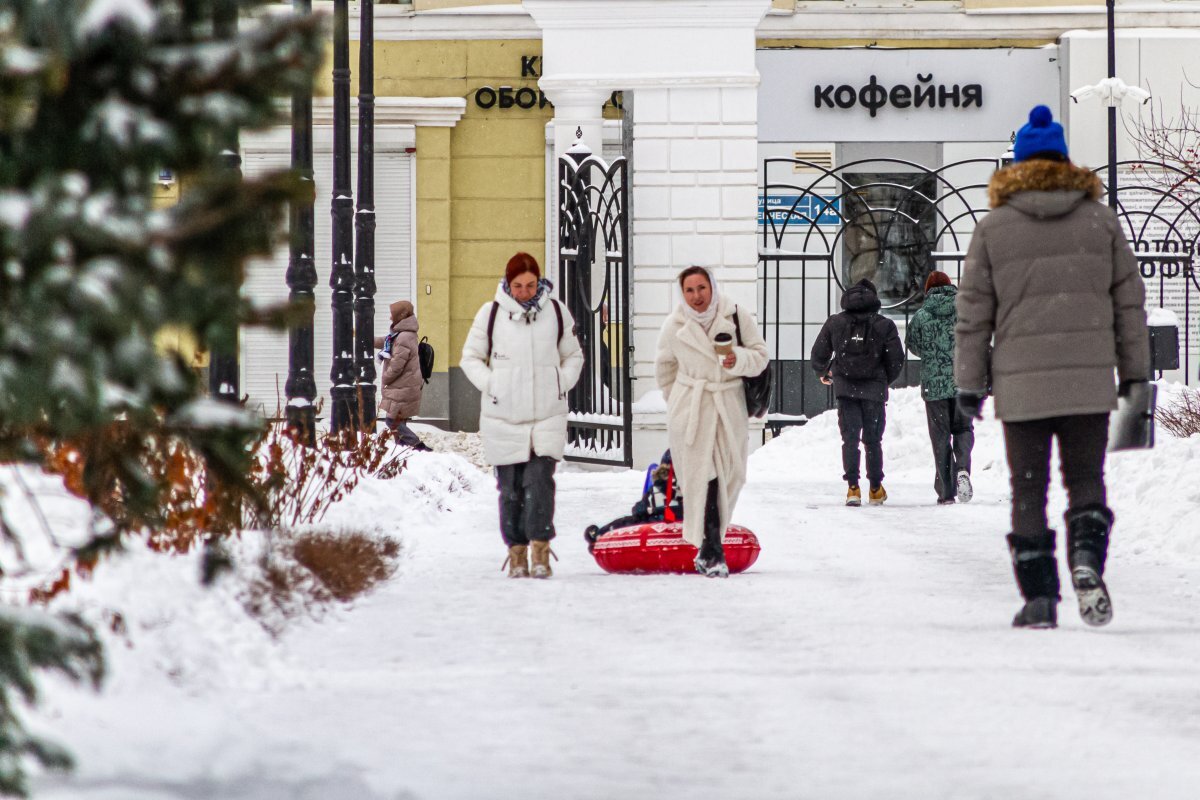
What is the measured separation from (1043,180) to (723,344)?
2637mm

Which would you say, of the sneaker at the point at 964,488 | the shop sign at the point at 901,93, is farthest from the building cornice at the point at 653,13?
the shop sign at the point at 901,93

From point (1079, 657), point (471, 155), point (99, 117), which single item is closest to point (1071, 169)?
point (1079, 657)

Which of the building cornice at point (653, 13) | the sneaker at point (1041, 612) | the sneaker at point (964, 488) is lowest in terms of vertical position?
the sneaker at point (1041, 612)

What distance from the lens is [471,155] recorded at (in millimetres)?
26484

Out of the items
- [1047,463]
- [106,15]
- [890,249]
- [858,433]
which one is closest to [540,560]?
[1047,463]

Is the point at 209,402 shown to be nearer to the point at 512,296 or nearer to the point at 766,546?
the point at 512,296

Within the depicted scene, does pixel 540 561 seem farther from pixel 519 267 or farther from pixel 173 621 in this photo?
pixel 173 621

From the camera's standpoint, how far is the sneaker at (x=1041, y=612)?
23.9 feet

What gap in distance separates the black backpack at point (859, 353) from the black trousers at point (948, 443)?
59 centimetres

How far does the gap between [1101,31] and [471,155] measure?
356 inches

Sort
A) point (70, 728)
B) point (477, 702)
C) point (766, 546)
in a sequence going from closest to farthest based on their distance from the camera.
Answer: point (70, 728)
point (477, 702)
point (766, 546)

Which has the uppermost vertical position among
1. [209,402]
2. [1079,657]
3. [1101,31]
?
[1101,31]

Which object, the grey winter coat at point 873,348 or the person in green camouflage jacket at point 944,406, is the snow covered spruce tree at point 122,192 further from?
the person in green camouflage jacket at point 944,406

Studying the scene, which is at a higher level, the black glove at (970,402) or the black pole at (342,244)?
the black pole at (342,244)
